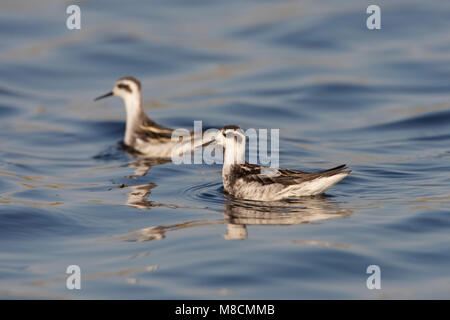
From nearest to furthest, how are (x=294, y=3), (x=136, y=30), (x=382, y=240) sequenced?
(x=382, y=240) → (x=136, y=30) → (x=294, y=3)

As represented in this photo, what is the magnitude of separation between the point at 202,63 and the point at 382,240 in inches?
596

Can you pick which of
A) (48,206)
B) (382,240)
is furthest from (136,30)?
(382,240)

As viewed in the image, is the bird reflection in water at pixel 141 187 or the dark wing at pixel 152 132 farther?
the dark wing at pixel 152 132

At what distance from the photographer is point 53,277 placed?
10.9 meters

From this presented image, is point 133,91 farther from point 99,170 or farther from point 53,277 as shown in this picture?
point 53,277

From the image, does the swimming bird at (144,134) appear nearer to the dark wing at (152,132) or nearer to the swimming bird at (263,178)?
the dark wing at (152,132)

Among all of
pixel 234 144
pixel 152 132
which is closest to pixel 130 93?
pixel 152 132

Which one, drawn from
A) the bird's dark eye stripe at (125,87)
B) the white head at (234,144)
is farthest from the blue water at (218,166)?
the bird's dark eye stripe at (125,87)

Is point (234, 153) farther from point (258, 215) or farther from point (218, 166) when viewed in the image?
point (218, 166)

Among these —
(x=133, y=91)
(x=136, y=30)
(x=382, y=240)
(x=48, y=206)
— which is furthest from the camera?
(x=136, y=30)

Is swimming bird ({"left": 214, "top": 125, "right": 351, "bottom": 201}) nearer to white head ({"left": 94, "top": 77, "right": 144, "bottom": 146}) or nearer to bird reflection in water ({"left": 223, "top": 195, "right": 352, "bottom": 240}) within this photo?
bird reflection in water ({"left": 223, "top": 195, "right": 352, "bottom": 240})

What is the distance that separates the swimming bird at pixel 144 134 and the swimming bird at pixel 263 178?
322cm

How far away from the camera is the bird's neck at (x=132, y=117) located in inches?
783

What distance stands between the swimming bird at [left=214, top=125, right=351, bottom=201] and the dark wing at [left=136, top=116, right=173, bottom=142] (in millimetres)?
4126
